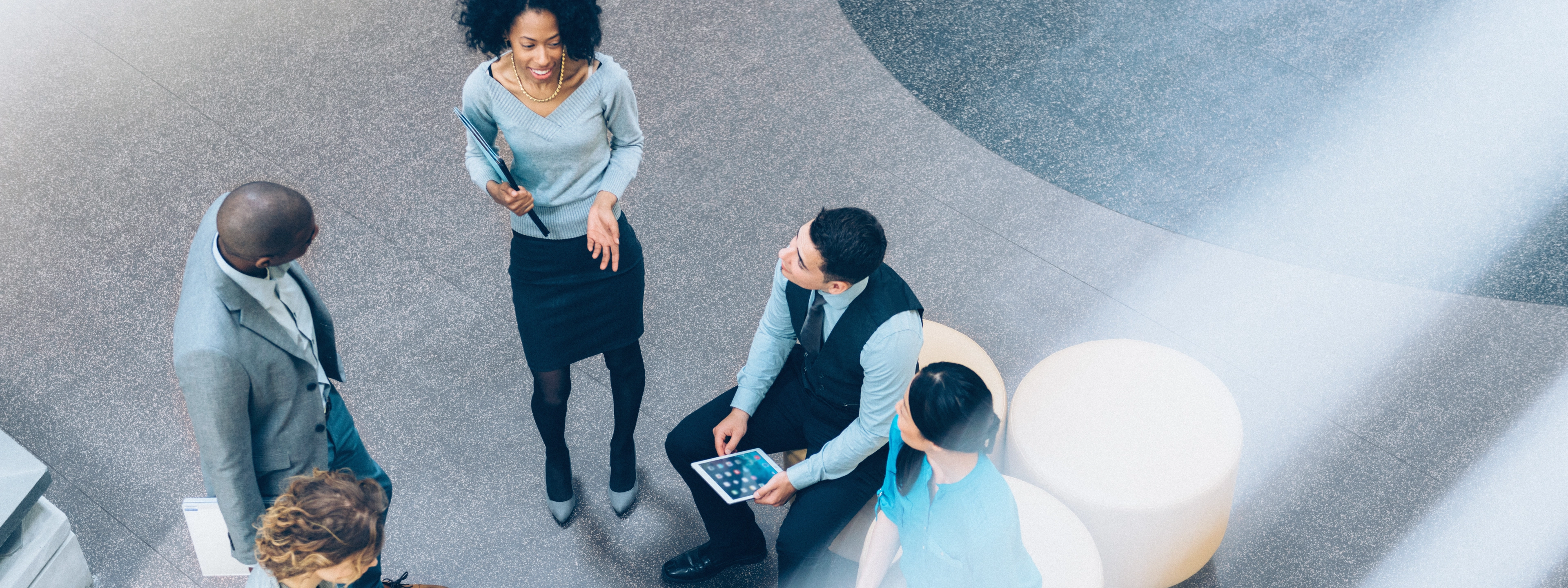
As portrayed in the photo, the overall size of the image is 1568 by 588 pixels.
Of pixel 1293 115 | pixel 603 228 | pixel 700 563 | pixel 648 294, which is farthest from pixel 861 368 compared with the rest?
pixel 1293 115

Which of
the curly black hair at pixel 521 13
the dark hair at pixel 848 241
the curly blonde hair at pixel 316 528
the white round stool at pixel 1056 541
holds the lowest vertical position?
the white round stool at pixel 1056 541

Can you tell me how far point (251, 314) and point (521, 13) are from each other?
86cm

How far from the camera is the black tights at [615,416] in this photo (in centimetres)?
273

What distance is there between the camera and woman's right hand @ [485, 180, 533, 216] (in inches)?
92.7

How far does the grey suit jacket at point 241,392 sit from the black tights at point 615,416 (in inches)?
26.1

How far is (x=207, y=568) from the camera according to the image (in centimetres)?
222

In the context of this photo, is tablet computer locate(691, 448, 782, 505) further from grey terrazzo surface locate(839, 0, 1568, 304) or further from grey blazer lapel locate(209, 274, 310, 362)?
grey terrazzo surface locate(839, 0, 1568, 304)

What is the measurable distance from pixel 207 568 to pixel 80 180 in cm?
237

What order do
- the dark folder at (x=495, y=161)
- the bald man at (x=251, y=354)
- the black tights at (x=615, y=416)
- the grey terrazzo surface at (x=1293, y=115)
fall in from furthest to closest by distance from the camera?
the grey terrazzo surface at (x=1293, y=115) → the black tights at (x=615, y=416) → the dark folder at (x=495, y=161) → the bald man at (x=251, y=354)

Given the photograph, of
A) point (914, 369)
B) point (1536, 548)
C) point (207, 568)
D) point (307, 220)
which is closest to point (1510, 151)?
point (1536, 548)

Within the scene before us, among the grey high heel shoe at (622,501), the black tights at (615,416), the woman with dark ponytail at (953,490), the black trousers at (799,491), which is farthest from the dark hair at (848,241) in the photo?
the grey high heel shoe at (622,501)

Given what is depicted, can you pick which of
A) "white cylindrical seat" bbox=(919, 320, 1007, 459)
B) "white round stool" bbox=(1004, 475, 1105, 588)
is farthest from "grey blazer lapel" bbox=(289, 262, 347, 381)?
"white round stool" bbox=(1004, 475, 1105, 588)

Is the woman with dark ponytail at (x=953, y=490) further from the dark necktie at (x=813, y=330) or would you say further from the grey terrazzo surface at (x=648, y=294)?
the grey terrazzo surface at (x=648, y=294)

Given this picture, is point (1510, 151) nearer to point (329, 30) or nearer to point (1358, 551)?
point (1358, 551)
